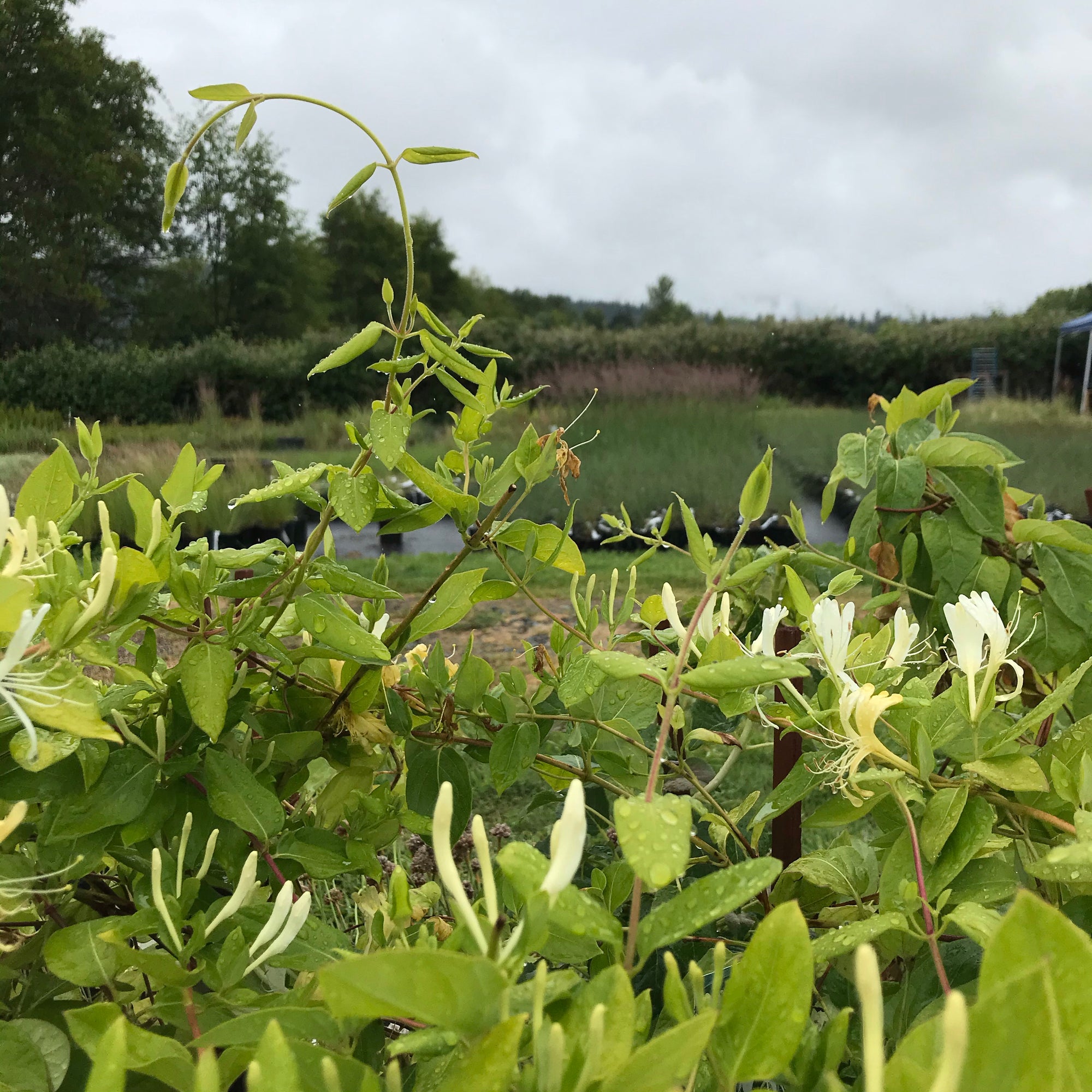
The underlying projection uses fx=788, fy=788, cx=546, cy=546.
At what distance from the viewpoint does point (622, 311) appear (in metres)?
11.0

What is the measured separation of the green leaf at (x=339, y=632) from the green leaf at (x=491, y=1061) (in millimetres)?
191

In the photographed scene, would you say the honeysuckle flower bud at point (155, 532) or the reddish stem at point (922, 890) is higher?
the honeysuckle flower bud at point (155, 532)

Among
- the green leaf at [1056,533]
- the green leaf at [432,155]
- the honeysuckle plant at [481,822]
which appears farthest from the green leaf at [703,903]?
the green leaf at [1056,533]

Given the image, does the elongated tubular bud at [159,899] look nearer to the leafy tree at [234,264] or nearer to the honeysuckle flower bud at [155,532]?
the honeysuckle flower bud at [155,532]

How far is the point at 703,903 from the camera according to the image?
0.22 meters

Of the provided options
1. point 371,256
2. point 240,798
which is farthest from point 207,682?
point 371,256

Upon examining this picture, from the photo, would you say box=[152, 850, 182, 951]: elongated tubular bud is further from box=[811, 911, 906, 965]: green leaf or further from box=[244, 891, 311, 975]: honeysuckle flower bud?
box=[811, 911, 906, 965]: green leaf

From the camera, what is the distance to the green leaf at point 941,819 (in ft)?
0.91

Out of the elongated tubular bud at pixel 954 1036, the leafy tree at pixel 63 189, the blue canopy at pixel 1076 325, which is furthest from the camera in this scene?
the blue canopy at pixel 1076 325

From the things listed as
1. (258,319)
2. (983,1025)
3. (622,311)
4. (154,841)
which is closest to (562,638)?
(154,841)

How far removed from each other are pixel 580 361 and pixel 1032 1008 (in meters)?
8.73

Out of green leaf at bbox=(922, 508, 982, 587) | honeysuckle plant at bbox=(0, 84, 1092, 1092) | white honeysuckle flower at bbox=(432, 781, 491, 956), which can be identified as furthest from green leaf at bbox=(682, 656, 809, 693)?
green leaf at bbox=(922, 508, 982, 587)

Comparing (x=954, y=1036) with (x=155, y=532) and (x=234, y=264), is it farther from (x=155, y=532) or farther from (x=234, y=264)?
(x=234, y=264)

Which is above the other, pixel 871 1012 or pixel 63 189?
pixel 63 189
